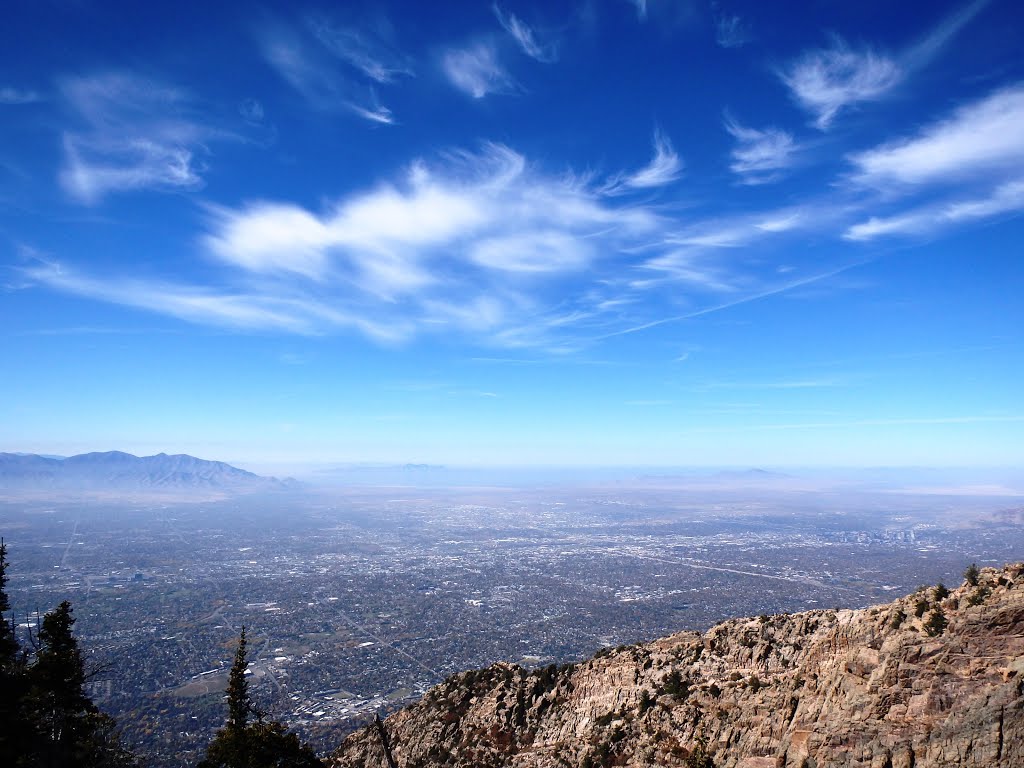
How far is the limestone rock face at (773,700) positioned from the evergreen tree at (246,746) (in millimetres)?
5898

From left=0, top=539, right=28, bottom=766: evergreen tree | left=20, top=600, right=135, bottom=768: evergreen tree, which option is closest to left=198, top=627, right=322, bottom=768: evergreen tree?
left=20, top=600, right=135, bottom=768: evergreen tree

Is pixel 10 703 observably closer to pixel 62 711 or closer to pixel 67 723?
pixel 62 711

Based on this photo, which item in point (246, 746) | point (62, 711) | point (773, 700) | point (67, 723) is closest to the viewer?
point (773, 700)

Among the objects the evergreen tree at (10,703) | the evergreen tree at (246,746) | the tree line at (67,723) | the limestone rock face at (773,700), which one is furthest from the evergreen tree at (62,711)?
the limestone rock face at (773,700)

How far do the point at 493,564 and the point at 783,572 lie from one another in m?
68.1

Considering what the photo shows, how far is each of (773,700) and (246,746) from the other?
17.9 m

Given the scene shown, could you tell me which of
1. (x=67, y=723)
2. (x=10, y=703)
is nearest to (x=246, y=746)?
(x=67, y=723)

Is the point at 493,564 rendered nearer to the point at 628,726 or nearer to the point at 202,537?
the point at 202,537

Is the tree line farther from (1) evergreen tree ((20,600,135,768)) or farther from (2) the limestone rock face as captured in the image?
(2) the limestone rock face

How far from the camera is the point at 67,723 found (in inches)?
771

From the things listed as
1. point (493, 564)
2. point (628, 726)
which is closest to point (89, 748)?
point (628, 726)

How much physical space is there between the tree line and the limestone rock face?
722 centimetres

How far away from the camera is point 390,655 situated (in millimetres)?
69000

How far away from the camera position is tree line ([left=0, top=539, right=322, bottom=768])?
18.0 m
